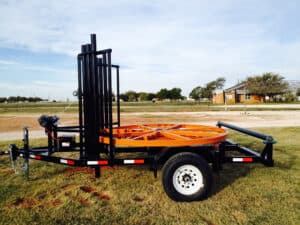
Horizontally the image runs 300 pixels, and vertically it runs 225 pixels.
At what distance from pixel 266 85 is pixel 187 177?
63.3 meters

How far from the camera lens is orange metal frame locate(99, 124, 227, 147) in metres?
4.02

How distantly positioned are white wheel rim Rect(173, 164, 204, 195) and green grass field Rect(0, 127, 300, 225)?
0.21 m

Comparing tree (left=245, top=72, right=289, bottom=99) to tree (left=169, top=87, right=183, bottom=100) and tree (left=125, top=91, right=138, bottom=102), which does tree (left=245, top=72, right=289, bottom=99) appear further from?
tree (left=125, top=91, right=138, bottom=102)

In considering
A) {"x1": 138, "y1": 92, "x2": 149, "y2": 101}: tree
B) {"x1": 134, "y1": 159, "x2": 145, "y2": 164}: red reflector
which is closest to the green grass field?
{"x1": 134, "y1": 159, "x2": 145, "y2": 164}: red reflector

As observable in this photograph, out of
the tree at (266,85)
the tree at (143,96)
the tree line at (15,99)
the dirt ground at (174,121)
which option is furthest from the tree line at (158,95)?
the dirt ground at (174,121)

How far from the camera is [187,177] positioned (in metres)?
4.06

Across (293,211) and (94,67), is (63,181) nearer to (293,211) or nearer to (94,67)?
(94,67)

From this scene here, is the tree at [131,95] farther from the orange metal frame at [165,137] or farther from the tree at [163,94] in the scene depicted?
the orange metal frame at [165,137]

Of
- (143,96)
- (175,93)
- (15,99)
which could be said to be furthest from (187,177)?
(15,99)

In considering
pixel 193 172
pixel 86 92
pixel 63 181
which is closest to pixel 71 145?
pixel 63 181

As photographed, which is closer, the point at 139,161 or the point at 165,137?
the point at 139,161

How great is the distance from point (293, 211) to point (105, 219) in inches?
97.9

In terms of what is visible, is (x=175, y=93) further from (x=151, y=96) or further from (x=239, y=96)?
(x=239, y=96)

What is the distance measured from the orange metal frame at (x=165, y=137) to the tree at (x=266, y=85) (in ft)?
198
